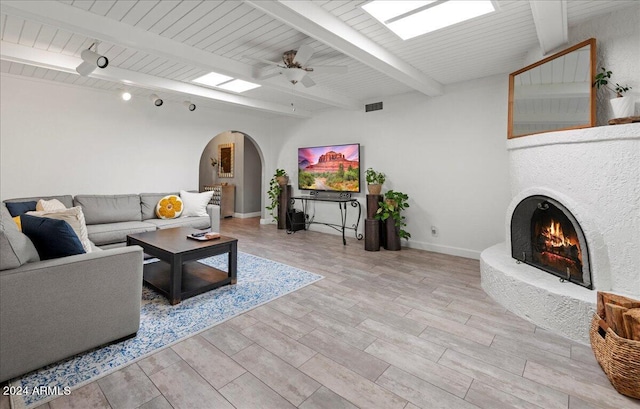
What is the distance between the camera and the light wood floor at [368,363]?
154 centimetres

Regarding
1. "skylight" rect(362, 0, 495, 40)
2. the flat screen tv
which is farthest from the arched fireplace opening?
the flat screen tv

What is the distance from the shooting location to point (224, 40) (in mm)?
2871

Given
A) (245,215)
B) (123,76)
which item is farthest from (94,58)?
(245,215)

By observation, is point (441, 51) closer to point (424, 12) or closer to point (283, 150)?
point (424, 12)

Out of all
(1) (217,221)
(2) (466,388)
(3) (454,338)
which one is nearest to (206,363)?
(2) (466,388)

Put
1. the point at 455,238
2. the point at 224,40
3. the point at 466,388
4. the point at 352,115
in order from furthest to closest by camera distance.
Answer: the point at 352,115
the point at 455,238
the point at 224,40
the point at 466,388

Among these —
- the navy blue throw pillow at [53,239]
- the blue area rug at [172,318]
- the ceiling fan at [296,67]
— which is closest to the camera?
the blue area rug at [172,318]

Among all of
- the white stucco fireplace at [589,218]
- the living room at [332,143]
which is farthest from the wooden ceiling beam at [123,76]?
the white stucco fireplace at [589,218]

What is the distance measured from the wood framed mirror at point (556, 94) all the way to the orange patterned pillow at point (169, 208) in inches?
187

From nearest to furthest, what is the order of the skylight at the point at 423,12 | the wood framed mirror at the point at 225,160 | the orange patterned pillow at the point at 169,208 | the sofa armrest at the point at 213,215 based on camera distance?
1. the skylight at the point at 423,12
2. the orange patterned pillow at the point at 169,208
3. the sofa armrest at the point at 213,215
4. the wood framed mirror at the point at 225,160

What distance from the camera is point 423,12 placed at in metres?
2.36

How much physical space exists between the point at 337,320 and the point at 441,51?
2.93 meters

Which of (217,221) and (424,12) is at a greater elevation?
(424,12)

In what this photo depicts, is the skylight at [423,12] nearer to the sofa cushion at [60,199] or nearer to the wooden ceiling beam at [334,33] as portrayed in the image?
the wooden ceiling beam at [334,33]
